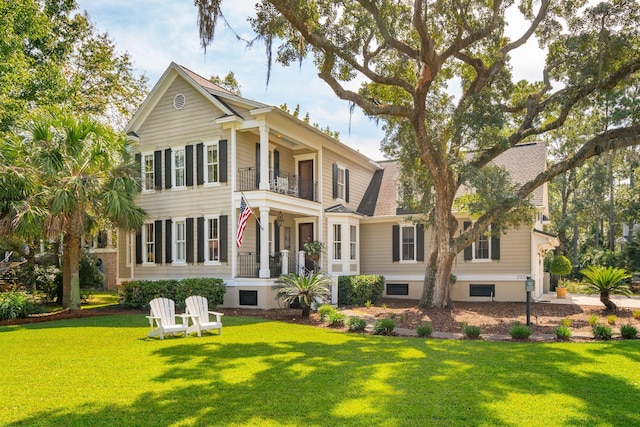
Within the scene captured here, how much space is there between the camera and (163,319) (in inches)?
436

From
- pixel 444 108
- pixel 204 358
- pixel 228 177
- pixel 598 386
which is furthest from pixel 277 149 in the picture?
pixel 598 386

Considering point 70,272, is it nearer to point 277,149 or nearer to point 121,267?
point 121,267

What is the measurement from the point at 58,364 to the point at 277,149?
13.2 metres

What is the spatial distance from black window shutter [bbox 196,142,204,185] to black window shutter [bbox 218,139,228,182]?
3.10 feet

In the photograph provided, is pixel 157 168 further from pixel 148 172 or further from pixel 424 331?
pixel 424 331

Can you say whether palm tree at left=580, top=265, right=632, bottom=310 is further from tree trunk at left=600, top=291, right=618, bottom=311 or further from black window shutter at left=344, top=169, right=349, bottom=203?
black window shutter at left=344, top=169, right=349, bottom=203

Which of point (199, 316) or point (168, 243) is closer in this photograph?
point (199, 316)

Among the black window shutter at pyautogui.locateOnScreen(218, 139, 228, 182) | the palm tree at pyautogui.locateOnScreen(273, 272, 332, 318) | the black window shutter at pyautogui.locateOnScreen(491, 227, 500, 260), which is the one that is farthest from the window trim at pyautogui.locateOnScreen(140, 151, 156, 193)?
the black window shutter at pyautogui.locateOnScreen(491, 227, 500, 260)

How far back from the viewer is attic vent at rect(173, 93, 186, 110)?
18906 mm

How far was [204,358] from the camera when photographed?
27.8 ft

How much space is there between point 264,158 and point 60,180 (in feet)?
20.6

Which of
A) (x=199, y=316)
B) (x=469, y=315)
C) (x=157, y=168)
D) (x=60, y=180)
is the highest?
(x=157, y=168)

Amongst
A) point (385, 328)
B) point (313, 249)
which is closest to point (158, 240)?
point (313, 249)

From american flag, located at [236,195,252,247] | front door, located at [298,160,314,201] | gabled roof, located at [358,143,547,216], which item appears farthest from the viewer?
gabled roof, located at [358,143,547,216]
